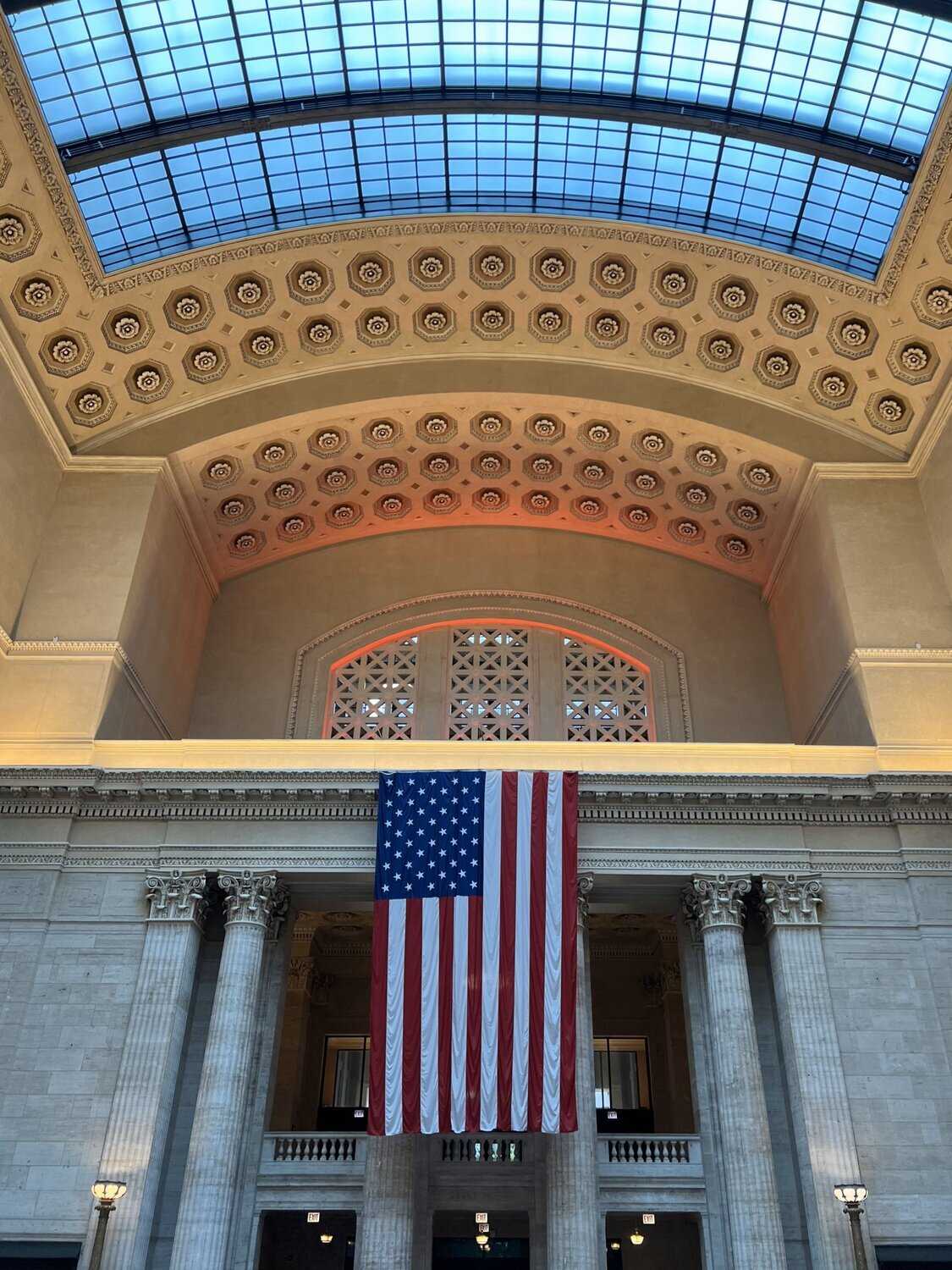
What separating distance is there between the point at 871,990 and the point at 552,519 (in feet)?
45.2

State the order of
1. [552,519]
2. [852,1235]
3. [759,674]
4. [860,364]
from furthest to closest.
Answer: [552,519] → [759,674] → [860,364] → [852,1235]

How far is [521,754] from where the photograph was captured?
21.4 m

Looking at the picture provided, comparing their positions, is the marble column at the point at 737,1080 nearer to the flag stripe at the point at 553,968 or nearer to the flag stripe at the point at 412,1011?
the flag stripe at the point at 553,968

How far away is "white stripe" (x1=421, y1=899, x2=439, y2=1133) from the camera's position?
17.8 metres

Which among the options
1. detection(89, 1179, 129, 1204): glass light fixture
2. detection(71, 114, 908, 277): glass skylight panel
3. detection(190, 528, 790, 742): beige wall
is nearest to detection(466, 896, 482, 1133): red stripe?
detection(89, 1179, 129, 1204): glass light fixture

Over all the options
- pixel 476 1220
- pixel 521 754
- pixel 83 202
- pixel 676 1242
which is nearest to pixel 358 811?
pixel 521 754

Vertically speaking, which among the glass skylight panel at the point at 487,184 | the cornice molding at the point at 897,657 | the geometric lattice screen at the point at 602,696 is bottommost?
the cornice molding at the point at 897,657

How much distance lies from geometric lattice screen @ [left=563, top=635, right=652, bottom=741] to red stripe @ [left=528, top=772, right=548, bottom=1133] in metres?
5.18

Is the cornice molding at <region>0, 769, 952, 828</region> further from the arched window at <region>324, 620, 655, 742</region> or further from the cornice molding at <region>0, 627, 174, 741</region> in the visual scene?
the arched window at <region>324, 620, 655, 742</region>

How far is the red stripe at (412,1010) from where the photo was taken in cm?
1778

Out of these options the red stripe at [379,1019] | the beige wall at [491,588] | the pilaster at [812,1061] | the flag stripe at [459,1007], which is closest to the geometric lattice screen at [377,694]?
the beige wall at [491,588]

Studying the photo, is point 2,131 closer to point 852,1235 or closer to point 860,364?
point 860,364

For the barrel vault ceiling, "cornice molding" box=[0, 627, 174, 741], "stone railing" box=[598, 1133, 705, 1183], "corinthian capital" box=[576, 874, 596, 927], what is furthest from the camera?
the barrel vault ceiling

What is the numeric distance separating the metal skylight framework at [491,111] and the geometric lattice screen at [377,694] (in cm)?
963
